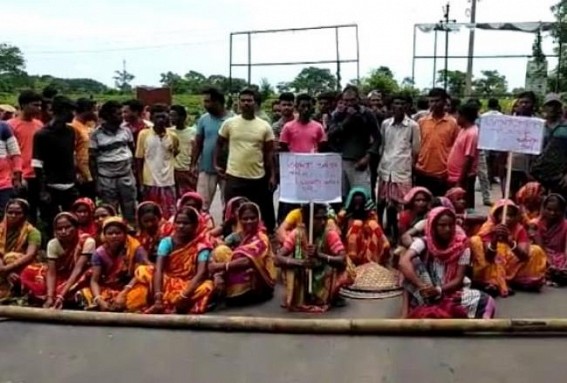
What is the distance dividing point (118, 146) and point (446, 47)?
10.6m

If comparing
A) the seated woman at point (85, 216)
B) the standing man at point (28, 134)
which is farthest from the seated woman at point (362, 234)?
the standing man at point (28, 134)

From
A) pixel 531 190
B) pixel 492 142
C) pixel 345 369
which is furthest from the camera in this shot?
pixel 531 190

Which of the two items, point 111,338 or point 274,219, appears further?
point 274,219

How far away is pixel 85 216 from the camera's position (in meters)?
6.42

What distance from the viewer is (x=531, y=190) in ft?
23.2

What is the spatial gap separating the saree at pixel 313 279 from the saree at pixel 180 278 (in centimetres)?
63

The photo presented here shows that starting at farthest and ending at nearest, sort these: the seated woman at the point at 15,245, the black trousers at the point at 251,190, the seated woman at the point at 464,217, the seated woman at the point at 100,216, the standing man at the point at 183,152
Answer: the standing man at the point at 183,152 < the black trousers at the point at 251,190 < the seated woman at the point at 464,217 < the seated woman at the point at 100,216 < the seated woman at the point at 15,245

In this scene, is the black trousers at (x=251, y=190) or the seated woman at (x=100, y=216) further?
the black trousers at (x=251, y=190)

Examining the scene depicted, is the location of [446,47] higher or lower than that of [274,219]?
higher

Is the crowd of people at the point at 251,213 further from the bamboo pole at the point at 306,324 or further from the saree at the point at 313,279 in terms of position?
the bamboo pole at the point at 306,324

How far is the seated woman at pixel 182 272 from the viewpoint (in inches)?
222

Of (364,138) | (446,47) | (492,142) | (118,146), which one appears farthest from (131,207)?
(446,47)

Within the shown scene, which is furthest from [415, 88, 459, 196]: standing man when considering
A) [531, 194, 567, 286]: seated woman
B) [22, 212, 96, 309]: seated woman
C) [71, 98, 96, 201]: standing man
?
[22, 212, 96, 309]: seated woman

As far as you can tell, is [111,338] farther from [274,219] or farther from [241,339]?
[274,219]
